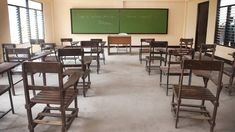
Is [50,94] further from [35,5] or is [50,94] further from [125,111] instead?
[35,5]

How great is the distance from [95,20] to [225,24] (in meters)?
5.49

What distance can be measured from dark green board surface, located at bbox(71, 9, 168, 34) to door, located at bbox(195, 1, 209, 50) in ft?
5.42

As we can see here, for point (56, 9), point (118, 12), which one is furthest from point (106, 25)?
point (56, 9)

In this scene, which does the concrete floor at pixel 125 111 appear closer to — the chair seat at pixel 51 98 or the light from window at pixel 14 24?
the chair seat at pixel 51 98

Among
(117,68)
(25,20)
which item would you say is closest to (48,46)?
(117,68)

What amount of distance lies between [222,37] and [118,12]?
469 cm

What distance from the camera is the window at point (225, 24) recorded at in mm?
6125

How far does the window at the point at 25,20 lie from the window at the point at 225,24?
668cm

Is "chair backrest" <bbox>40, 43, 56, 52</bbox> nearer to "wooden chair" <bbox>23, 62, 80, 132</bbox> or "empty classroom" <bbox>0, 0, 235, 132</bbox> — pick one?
"empty classroom" <bbox>0, 0, 235, 132</bbox>

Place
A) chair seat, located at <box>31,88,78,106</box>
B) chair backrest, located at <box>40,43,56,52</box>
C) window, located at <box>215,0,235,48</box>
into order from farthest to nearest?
window, located at <box>215,0,235,48</box>, chair backrest, located at <box>40,43,56,52</box>, chair seat, located at <box>31,88,78,106</box>

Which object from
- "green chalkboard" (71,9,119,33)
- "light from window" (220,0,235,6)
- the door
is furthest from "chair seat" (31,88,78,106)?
"green chalkboard" (71,9,119,33)

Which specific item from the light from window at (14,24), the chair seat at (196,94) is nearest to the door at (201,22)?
the chair seat at (196,94)

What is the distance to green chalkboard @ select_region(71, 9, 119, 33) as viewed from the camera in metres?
9.49

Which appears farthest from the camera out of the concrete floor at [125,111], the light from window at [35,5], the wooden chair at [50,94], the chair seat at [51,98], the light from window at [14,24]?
the light from window at [35,5]
